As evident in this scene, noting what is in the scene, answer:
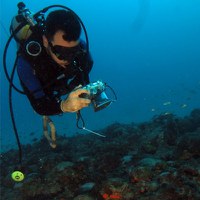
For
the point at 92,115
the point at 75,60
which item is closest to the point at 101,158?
the point at 75,60

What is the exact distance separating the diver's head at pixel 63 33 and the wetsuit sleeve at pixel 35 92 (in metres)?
0.51

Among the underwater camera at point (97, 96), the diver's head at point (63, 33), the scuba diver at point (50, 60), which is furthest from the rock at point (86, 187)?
the diver's head at point (63, 33)

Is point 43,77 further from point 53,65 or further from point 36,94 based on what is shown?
point 36,94

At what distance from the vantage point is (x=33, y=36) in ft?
15.1

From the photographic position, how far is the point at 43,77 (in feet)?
15.3

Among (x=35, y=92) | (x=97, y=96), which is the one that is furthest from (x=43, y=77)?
(x=97, y=96)

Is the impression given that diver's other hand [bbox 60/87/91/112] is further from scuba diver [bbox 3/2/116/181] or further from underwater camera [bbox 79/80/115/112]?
underwater camera [bbox 79/80/115/112]

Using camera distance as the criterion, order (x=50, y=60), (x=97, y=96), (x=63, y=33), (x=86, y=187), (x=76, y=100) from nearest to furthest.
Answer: (x=76, y=100)
(x=97, y=96)
(x=63, y=33)
(x=50, y=60)
(x=86, y=187)

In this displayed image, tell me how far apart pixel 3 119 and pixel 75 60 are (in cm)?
8897

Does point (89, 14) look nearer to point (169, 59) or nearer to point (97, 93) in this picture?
point (169, 59)

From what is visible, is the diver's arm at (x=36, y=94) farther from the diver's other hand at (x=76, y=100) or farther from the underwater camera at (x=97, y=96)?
the underwater camera at (x=97, y=96)

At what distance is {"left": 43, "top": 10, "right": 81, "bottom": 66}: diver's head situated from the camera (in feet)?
14.1

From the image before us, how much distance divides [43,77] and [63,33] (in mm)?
818

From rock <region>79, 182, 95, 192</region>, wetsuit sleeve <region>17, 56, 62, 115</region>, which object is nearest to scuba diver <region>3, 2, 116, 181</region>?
wetsuit sleeve <region>17, 56, 62, 115</region>
